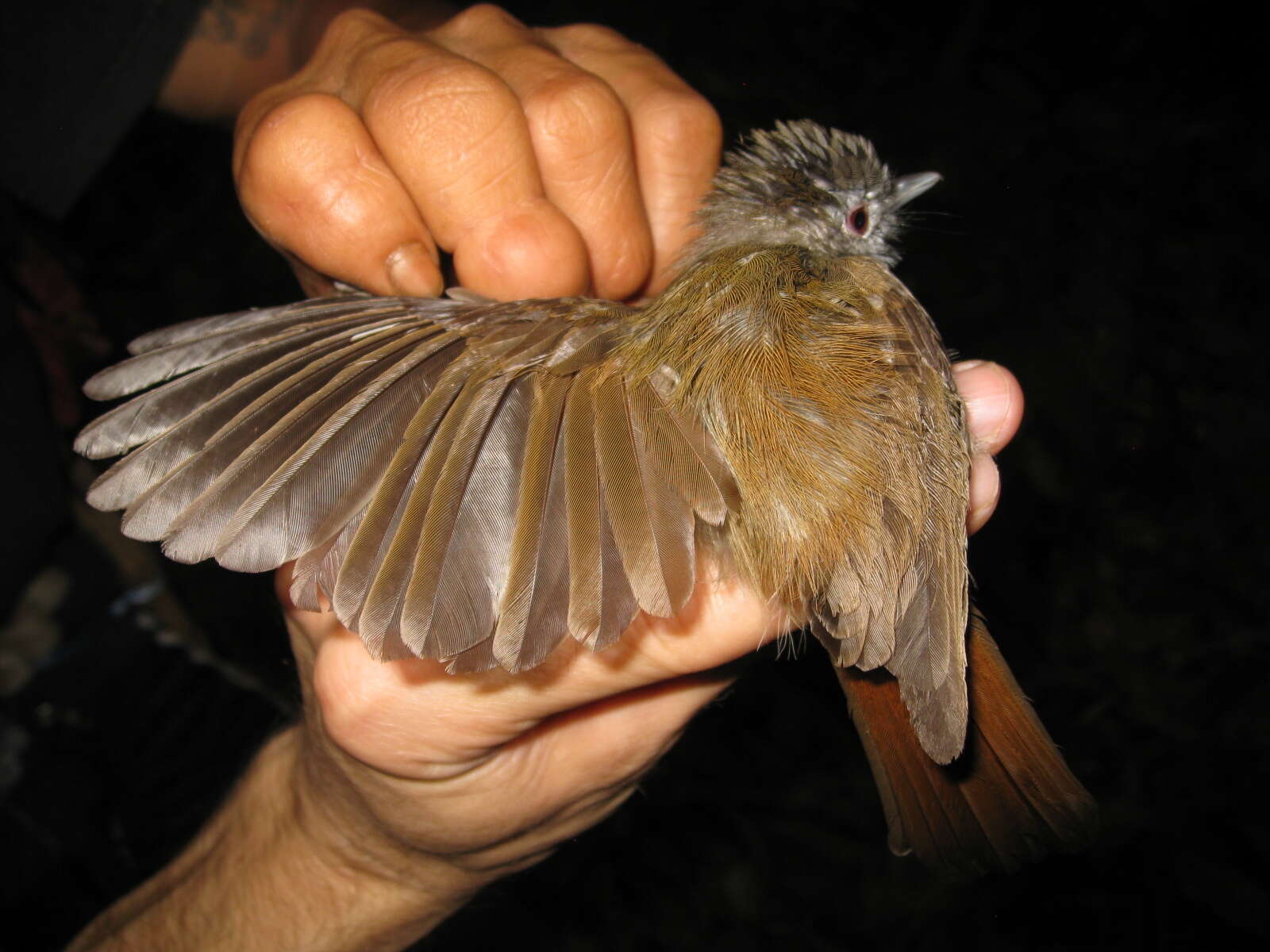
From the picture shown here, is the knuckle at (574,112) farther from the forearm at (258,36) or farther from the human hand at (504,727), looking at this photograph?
the forearm at (258,36)

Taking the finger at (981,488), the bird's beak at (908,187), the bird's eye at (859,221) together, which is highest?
the bird's beak at (908,187)

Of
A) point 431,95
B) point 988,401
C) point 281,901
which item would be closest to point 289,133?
point 431,95

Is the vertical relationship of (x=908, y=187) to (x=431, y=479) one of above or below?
above

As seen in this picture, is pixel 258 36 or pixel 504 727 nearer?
pixel 504 727

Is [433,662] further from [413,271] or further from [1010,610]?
[1010,610]

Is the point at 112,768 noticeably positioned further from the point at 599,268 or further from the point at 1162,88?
the point at 1162,88

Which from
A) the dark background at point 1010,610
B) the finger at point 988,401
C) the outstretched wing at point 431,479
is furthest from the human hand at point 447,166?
the dark background at point 1010,610

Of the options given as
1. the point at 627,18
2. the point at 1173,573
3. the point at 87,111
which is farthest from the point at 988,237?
the point at 87,111
